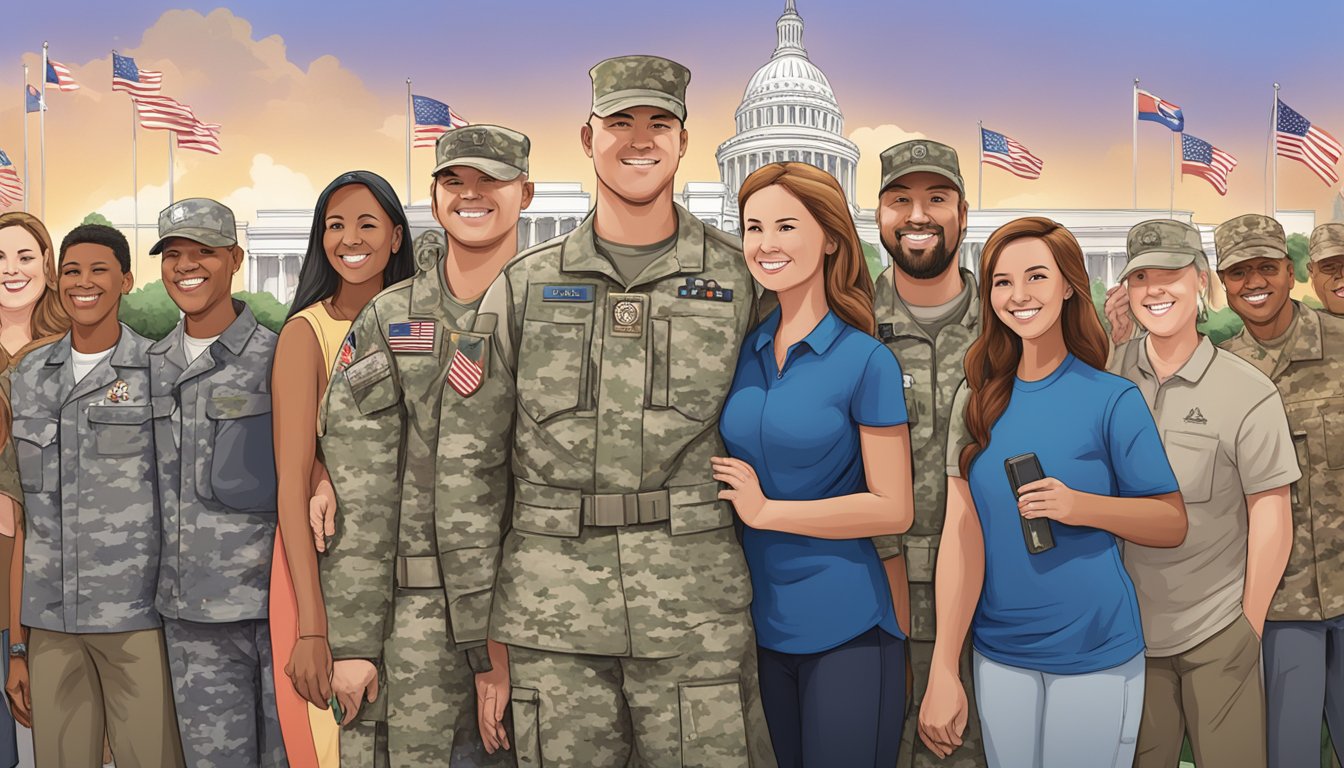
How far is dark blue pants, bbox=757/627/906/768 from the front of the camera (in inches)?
110

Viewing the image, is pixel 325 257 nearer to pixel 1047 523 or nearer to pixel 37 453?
pixel 37 453

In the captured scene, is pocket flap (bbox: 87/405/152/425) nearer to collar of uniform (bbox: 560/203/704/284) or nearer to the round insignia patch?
collar of uniform (bbox: 560/203/704/284)

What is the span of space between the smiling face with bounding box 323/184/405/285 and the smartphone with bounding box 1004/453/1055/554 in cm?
245

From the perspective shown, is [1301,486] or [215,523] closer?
[215,523]

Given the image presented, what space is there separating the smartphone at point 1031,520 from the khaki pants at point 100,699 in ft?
10.9

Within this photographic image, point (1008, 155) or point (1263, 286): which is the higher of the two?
point (1008, 155)

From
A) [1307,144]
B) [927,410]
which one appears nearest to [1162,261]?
[927,410]

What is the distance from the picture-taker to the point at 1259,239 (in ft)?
12.4

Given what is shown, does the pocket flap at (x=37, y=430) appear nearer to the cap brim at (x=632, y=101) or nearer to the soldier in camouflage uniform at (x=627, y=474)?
the soldier in camouflage uniform at (x=627, y=474)

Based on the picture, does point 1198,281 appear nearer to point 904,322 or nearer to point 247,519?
point 904,322

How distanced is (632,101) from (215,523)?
2.28 m

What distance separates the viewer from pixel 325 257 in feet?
11.8

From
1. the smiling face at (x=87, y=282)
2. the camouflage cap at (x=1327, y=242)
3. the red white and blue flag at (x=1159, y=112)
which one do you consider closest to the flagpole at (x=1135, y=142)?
the red white and blue flag at (x=1159, y=112)

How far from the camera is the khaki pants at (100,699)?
3.65 metres
